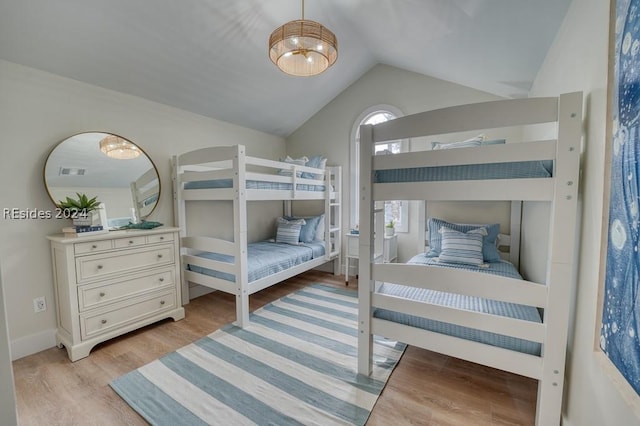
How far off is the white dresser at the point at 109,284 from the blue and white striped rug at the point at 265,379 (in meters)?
0.56

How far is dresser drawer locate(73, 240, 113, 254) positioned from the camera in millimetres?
1925

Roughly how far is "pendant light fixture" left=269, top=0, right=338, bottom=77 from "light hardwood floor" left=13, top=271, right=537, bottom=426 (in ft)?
7.84

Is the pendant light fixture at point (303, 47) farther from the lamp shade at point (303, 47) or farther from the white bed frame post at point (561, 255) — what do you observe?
the white bed frame post at point (561, 255)

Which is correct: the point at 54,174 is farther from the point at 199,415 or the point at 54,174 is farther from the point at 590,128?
the point at 590,128

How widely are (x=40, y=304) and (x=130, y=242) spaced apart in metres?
0.79

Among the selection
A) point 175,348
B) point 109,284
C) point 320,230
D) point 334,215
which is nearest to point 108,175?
point 109,284

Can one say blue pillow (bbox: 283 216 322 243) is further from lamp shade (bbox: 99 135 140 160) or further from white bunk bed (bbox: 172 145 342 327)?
lamp shade (bbox: 99 135 140 160)

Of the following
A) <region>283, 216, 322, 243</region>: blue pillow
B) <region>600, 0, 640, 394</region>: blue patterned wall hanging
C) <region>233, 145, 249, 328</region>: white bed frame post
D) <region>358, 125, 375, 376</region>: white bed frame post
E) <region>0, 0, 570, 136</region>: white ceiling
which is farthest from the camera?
<region>283, 216, 322, 243</region>: blue pillow

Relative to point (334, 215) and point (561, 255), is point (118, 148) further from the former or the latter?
point (561, 255)

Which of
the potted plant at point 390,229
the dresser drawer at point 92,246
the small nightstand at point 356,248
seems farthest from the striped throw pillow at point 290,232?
the dresser drawer at point 92,246

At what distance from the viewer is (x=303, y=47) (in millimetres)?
2021

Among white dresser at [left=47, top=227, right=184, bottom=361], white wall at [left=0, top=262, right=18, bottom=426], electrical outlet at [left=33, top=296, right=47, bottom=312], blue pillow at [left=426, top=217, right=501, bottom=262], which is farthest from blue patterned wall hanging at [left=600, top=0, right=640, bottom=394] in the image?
electrical outlet at [left=33, top=296, right=47, bottom=312]

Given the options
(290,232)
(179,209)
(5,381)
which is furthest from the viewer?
(290,232)

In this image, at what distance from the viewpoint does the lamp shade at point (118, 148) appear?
2351 millimetres
